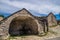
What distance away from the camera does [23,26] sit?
1891 cm

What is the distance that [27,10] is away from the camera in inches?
641

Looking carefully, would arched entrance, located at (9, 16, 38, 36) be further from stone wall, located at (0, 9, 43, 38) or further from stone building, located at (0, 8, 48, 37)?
stone wall, located at (0, 9, 43, 38)

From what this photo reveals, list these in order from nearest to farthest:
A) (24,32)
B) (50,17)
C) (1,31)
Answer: (1,31) < (24,32) < (50,17)

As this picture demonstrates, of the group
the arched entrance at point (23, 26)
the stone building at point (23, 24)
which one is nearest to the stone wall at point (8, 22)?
the stone building at point (23, 24)

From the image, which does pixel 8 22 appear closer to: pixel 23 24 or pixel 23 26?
pixel 23 24

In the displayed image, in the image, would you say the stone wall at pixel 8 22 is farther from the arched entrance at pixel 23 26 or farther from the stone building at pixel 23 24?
the arched entrance at pixel 23 26

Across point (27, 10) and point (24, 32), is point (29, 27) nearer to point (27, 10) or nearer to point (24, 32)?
point (24, 32)

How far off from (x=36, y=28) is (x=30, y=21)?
122cm

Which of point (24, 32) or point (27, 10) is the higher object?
point (27, 10)

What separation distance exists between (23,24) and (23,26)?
333 millimetres

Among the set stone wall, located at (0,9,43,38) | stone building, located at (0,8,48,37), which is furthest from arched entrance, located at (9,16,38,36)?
stone wall, located at (0,9,43,38)

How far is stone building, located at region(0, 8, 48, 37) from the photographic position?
15314mm

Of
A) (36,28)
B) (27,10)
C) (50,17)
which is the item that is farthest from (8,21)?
(50,17)

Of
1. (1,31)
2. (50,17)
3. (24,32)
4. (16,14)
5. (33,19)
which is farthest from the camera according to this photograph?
(50,17)
